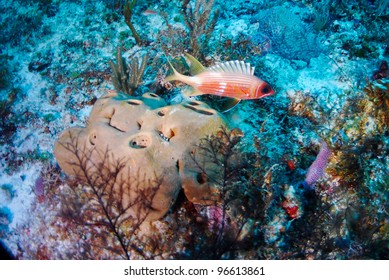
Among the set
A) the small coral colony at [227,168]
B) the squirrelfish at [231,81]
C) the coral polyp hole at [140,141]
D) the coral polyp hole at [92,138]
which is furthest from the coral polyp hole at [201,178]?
the coral polyp hole at [92,138]

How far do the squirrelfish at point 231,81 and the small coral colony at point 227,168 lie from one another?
0.04 ft

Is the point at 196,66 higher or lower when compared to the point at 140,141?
higher

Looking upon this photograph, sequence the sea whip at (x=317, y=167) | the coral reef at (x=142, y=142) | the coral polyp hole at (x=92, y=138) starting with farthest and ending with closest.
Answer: the sea whip at (x=317, y=167), the coral polyp hole at (x=92, y=138), the coral reef at (x=142, y=142)

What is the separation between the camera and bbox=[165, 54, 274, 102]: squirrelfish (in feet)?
10.9

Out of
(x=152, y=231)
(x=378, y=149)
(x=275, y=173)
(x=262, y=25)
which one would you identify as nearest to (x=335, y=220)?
(x=275, y=173)

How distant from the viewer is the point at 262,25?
538cm

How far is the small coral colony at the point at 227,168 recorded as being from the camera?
322cm

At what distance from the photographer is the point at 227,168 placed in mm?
3199

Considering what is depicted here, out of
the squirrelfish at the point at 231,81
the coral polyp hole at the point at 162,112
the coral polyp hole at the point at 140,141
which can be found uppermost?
the squirrelfish at the point at 231,81

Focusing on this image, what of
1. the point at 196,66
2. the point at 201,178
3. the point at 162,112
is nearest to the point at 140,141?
the point at 162,112

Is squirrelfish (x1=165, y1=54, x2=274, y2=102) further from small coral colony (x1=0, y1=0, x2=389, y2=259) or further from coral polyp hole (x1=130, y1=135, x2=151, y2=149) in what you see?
coral polyp hole (x1=130, y1=135, x2=151, y2=149)

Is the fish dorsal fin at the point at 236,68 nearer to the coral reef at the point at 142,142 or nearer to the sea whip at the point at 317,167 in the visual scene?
the coral reef at the point at 142,142

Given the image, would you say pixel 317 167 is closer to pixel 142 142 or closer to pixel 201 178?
pixel 201 178

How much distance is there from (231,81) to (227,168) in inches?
41.7
